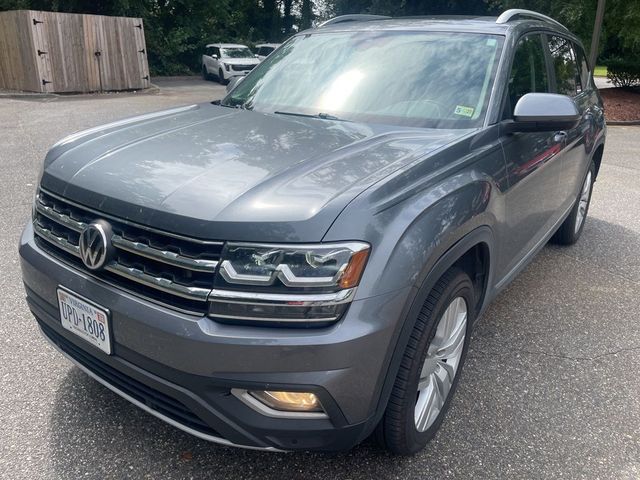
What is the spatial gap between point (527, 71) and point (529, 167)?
653 mm

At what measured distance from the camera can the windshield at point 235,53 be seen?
2275 cm

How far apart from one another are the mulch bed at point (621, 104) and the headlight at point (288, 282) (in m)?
13.6

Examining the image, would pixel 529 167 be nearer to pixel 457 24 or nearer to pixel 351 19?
pixel 457 24

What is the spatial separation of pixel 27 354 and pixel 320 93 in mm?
2119

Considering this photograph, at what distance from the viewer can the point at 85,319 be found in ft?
6.77

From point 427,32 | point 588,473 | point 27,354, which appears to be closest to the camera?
point 588,473

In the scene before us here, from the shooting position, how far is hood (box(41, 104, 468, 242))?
1.81m

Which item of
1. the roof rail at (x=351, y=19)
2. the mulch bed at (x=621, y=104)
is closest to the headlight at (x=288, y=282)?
the roof rail at (x=351, y=19)

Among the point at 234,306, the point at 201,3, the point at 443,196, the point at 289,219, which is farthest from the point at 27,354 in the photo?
the point at 201,3

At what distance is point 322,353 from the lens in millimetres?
1720

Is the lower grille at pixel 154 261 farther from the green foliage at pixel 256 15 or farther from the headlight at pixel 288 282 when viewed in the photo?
the green foliage at pixel 256 15

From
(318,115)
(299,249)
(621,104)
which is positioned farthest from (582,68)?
(621,104)

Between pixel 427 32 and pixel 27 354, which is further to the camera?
pixel 427 32

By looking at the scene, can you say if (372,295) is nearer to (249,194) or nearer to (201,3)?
(249,194)
